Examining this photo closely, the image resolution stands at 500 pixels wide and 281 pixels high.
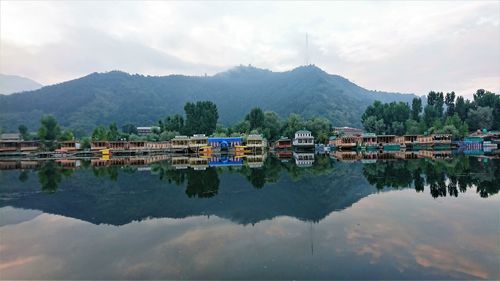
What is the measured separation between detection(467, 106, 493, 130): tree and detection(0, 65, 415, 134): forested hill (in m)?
70.1

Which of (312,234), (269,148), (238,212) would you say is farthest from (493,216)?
(269,148)

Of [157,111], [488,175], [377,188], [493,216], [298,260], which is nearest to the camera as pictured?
[298,260]

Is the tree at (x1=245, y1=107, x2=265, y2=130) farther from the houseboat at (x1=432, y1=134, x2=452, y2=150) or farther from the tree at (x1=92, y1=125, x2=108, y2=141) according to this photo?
the houseboat at (x1=432, y1=134, x2=452, y2=150)

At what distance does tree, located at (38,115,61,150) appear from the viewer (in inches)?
3137

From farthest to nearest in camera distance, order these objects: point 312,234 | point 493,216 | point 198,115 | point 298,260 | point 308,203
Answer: point 198,115 → point 308,203 → point 493,216 → point 312,234 → point 298,260

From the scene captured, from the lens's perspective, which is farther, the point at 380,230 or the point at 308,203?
the point at 308,203

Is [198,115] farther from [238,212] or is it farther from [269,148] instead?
[238,212]

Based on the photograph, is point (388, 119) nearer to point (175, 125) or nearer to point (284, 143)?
point (284, 143)

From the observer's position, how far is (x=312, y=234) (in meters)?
11.6

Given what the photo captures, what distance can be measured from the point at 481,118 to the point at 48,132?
10029 centimetres

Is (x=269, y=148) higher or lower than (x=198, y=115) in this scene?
lower

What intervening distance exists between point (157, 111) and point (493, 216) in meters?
166

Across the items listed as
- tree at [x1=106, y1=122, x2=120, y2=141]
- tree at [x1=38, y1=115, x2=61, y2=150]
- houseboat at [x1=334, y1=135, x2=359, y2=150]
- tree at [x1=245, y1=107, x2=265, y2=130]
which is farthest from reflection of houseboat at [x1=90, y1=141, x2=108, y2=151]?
houseboat at [x1=334, y1=135, x2=359, y2=150]

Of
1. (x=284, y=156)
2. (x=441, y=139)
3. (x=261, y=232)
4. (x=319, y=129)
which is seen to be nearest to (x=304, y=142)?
(x=319, y=129)
